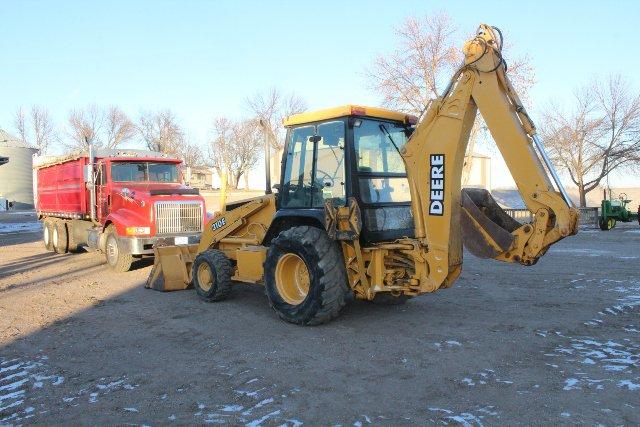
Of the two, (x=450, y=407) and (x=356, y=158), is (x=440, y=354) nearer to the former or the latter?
(x=450, y=407)

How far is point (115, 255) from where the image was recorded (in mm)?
11977

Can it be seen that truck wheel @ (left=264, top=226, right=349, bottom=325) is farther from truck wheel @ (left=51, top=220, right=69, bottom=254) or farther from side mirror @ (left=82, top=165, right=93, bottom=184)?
truck wheel @ (left=51, top=220, right=69, bottom=254)

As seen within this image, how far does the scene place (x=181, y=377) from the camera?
5062 millimetres

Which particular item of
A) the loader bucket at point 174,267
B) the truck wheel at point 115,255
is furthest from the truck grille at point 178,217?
the loader bucket at point 174,267

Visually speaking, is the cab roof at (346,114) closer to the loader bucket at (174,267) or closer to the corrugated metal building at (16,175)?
the loader bucket at (174,267)

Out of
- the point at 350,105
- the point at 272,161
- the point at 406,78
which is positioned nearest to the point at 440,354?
the point at 350,105

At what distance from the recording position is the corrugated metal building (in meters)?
55.8

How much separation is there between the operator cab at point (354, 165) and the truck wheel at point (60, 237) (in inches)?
419

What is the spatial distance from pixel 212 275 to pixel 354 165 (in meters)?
3.15

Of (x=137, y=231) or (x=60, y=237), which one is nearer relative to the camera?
(x=137, y=231)

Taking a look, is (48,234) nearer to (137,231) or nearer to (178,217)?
(137,231)

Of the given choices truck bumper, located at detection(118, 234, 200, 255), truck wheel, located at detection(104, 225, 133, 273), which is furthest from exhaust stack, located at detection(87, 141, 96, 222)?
truck bumper, located at detection(118, 234, 200, 255)

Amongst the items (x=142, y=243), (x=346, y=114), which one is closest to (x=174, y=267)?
(x=142, y=243)

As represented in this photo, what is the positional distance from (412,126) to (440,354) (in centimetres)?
307
